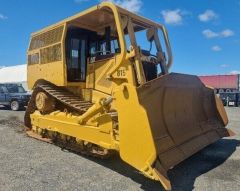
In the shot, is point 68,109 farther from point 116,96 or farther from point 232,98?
point 232,98

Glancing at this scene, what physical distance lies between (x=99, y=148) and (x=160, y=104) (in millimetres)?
1635

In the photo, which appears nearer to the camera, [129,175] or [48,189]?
[48,189]

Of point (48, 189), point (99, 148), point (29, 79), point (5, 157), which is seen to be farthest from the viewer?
point (29, 79)

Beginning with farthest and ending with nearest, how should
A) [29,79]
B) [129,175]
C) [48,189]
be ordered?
[29,79], [129,175], [48,189]

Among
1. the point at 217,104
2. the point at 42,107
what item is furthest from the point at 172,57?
the point at 42,107

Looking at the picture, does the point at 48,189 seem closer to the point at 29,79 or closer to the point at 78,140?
the point at 78,140

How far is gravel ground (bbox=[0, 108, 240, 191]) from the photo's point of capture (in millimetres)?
5078

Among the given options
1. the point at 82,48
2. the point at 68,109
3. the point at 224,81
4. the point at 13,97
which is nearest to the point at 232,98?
the point at 224,81

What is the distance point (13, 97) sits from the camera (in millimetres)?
18484

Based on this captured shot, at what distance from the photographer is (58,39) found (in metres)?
7.66

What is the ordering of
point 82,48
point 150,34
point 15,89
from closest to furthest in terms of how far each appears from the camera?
point 150,34 → point 82,48 → point 15,89

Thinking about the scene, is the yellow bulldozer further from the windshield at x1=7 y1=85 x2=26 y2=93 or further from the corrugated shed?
the corrugated shed

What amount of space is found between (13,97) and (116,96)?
14.7 m

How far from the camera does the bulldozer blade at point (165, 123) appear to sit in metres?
4.73
